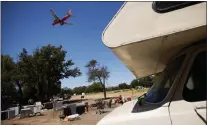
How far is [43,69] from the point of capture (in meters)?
→ 44.1

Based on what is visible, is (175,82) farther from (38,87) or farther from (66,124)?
(38,87)

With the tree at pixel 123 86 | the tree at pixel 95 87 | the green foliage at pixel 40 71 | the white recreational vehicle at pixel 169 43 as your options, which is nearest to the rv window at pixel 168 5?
the white recreational vehicle at pixel 169 43

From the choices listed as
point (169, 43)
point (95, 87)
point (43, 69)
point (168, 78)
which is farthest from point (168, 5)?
point (95, 87)

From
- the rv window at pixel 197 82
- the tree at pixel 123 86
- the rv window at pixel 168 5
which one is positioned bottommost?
the rv window at pixel 197 82

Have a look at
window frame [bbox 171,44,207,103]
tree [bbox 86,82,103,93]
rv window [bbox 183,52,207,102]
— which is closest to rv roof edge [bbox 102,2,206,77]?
window frame [bbox 171,44,207,103]

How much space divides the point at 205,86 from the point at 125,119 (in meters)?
0.74

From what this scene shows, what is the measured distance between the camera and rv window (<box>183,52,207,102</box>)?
6.82 ft

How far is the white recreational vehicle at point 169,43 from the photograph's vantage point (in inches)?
75.1

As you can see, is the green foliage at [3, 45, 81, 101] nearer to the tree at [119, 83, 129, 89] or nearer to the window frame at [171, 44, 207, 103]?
the tree at [119, 83, 129, 89]

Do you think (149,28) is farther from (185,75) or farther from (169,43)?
(185,75)

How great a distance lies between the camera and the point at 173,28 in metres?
1.88

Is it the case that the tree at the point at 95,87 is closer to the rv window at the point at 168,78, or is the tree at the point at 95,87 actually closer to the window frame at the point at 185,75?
the rv window at the point at 168,78

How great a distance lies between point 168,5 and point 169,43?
→ 0.37 metres

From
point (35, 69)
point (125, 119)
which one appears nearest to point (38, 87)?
point (35, 69)
